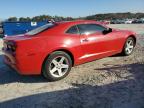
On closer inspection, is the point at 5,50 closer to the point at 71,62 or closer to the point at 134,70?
the point at 71,62

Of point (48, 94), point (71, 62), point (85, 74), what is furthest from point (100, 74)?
point (48, 94)

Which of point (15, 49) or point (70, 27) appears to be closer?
point (15, 49)

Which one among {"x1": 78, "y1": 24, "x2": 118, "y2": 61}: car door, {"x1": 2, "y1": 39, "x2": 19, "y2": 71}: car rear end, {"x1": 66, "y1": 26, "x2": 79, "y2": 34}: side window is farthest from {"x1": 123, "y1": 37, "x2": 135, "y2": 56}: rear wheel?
{"x1": 2, "y1": 39, "x2": 19, "y2": 71}: car rear end

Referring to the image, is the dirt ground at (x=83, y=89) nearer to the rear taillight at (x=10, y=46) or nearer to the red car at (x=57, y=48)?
the red car at (x=57, y=48)

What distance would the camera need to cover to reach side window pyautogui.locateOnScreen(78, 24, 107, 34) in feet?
22.0

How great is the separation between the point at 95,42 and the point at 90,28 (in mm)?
431

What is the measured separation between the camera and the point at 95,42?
6848mm

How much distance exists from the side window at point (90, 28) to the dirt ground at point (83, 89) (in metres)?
1.04

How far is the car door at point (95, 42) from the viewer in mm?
6625

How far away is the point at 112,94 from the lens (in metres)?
4.82

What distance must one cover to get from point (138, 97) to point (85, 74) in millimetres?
1988

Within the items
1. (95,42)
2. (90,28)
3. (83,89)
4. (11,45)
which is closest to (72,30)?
(90,28)

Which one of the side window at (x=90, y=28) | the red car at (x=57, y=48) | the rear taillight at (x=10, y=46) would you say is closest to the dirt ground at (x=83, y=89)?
the red car at (x=57, y=48)

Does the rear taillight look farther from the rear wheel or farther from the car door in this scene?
the rear wheel
